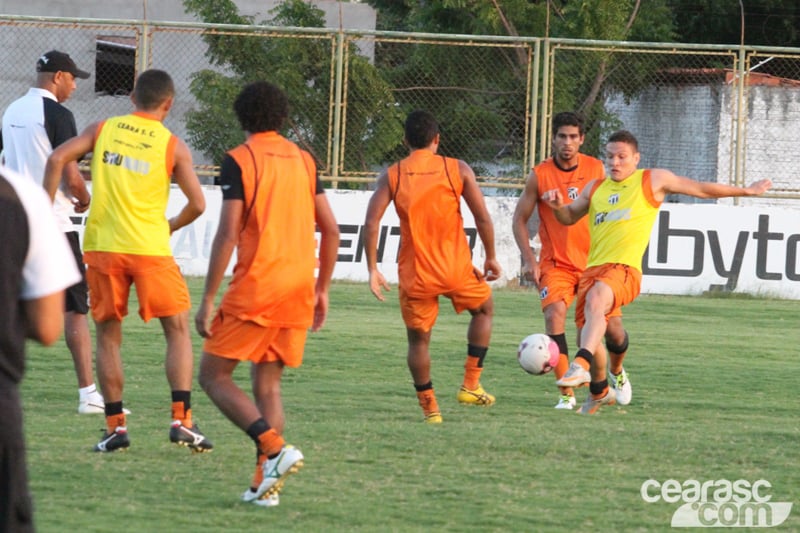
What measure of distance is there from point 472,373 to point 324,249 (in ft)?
10.3

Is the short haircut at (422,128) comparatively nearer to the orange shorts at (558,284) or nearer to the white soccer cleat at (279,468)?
the orange shorts at (558,284)

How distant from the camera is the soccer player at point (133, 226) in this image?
7449 mm

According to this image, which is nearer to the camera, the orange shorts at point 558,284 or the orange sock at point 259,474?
the orange sock at point 259,474

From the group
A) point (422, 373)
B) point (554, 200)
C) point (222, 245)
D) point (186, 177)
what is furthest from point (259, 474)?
point (554, 200)

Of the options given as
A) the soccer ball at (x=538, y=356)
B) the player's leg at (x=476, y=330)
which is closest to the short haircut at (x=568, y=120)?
the player's leg at (x=476, y=330)

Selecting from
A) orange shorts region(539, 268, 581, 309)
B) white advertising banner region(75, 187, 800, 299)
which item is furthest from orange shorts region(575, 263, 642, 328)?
white advertising banner region(75, 187, 800, 299)

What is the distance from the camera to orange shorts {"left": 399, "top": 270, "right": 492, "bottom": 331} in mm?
9289

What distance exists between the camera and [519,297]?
18188 mm

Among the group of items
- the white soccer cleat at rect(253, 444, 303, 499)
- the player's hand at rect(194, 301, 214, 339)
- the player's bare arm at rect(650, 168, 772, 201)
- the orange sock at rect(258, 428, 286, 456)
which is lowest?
the white soccer cleat at rect(253, 444, 303, 499)

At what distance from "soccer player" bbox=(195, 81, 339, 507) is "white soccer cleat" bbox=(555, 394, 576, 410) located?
137 inches

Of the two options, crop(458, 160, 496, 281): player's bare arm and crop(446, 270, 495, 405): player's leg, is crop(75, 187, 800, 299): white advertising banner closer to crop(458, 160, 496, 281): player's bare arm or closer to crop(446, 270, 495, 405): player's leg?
crop(446, 270, 495, 405): player's leg

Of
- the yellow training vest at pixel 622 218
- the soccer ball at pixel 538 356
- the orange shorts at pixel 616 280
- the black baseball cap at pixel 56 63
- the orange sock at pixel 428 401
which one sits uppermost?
the black baseball cap at pixel 56 63

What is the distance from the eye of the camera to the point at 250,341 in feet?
21.3

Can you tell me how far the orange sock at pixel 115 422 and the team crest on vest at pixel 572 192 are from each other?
418 centimetres
